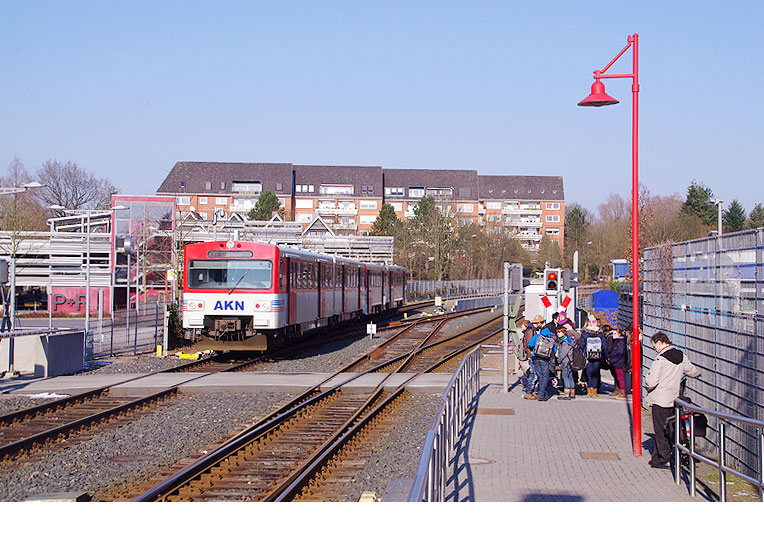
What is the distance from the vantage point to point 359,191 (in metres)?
110

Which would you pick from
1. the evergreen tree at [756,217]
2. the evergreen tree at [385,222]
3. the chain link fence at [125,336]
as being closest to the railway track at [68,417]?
the chain link fence at [125,336]

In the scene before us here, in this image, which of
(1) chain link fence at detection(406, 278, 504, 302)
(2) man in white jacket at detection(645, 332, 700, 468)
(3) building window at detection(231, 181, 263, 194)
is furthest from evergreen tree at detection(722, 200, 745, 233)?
(2) man in white jacket at detection(645, 332, 700, 468)

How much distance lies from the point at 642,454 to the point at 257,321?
1339cm

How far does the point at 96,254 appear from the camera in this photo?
4884 cm

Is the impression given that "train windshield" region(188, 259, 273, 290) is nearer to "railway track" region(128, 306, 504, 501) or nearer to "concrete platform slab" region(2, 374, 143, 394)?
"concrete platform slab" region(2, 374, 143, 394)

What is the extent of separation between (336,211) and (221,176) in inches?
608

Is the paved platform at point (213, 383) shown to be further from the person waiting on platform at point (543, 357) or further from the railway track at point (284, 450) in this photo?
the person waiting on platform at point (543, 357)

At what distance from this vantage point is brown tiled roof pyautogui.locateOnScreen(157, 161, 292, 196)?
10625 cm

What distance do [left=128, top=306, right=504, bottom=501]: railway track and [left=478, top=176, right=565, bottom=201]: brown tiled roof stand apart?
337 ft

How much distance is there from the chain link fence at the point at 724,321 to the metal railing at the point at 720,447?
0.32m

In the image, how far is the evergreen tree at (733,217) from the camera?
73.2 metres

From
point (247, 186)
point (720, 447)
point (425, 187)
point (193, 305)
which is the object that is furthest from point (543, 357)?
A: point (425, 187)

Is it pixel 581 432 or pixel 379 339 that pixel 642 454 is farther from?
pixel 379 339

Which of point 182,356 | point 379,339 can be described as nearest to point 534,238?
point 379,339
